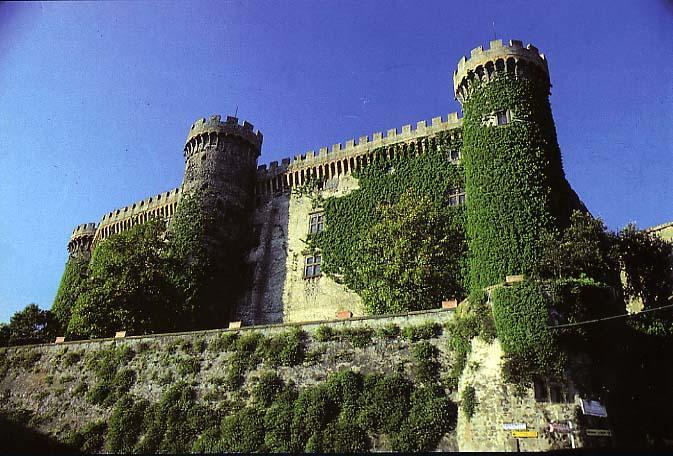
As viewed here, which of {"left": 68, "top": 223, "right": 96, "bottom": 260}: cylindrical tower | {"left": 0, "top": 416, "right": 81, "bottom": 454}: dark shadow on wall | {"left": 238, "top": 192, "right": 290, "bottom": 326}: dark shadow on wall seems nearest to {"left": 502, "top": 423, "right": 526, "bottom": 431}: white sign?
{"left": 0, "top": 416, "right": 81, "bottom": 454}: dark shadow on wall

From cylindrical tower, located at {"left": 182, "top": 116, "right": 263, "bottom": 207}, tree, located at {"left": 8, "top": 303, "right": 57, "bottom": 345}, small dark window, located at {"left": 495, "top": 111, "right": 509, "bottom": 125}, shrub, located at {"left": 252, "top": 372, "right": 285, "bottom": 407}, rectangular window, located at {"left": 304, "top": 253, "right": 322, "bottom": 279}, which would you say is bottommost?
shrub, located at {"left": 252, "top": 372, "right": 285, "bottom": 407}

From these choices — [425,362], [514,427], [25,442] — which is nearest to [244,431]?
[425,362]

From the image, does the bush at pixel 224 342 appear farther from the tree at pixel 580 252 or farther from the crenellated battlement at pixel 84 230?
the crenellated battlement at pixel 84 230

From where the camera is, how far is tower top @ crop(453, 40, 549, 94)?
36.7 metres

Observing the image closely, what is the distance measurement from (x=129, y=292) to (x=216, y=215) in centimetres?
949

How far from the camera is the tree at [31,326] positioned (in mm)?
43594

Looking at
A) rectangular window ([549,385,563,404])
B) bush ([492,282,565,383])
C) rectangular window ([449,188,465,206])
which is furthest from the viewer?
rectangular window ([449,188,465,206])

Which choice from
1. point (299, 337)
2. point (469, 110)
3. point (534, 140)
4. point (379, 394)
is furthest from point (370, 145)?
point (379, 394)

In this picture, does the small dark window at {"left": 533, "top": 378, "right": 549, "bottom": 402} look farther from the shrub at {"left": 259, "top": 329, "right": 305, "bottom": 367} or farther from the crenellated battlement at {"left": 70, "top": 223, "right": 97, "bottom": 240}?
the crenellated battlement at {"left": 70, "top": 223, "right": 97, "bottom": 240}

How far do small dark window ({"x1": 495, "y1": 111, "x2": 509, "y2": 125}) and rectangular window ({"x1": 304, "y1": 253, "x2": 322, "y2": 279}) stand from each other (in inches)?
629

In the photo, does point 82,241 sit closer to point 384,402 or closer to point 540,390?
point 384,402

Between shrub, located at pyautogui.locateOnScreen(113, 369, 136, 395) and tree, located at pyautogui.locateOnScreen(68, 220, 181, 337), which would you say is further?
tree, located at pyautogui.locateOnScreen(68, 220, 181, 337)

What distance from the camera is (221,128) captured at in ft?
157

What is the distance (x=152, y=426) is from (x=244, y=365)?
5.50 meters
